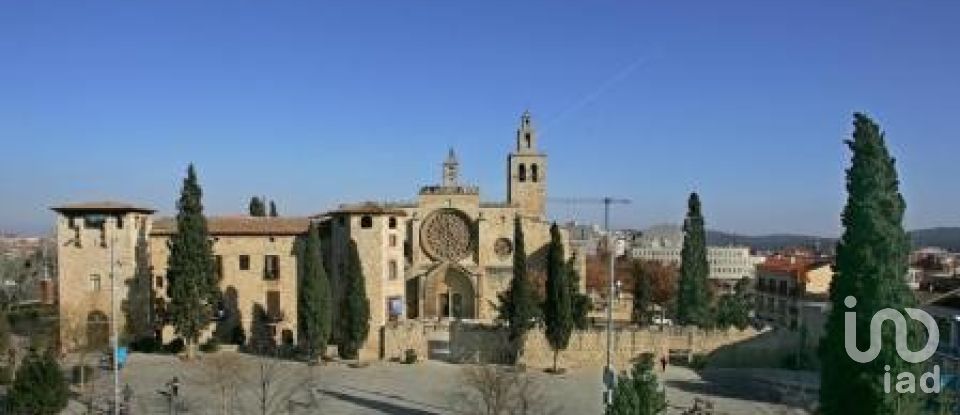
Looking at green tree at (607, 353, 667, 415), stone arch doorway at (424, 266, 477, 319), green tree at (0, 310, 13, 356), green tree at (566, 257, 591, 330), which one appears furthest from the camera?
stone arch doorway at (424, 266, 477, 319)

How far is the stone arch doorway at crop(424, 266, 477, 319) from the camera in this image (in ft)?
197

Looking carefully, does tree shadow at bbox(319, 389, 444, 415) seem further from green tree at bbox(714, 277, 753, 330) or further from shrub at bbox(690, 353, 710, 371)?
green tree at bbox(714, 277, 753, 330)

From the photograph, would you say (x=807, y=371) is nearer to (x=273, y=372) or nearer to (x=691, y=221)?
(x=691, y=221)

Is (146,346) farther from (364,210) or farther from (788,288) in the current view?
(788,288)

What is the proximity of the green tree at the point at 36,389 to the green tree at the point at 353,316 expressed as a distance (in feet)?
43.7

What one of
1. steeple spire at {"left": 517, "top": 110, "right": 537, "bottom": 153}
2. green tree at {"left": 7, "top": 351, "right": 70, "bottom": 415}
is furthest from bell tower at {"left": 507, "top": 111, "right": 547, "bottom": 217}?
green tree at {"left": 7, "top": 351, "right": 70, "bottom": 415}

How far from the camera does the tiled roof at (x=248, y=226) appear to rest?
141ft

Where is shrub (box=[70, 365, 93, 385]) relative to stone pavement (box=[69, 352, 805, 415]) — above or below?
above

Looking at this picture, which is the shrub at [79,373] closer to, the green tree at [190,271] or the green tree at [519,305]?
the green tree at [190,271]

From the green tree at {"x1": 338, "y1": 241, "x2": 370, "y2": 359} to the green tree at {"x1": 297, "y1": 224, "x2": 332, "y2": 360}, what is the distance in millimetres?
660

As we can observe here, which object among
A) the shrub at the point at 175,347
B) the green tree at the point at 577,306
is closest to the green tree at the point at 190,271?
the shrub at the point at 175,347

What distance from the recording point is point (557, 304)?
38.7 metres

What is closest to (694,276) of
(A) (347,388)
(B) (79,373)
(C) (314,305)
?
(C) (314,305)

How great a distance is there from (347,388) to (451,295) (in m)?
27.7
